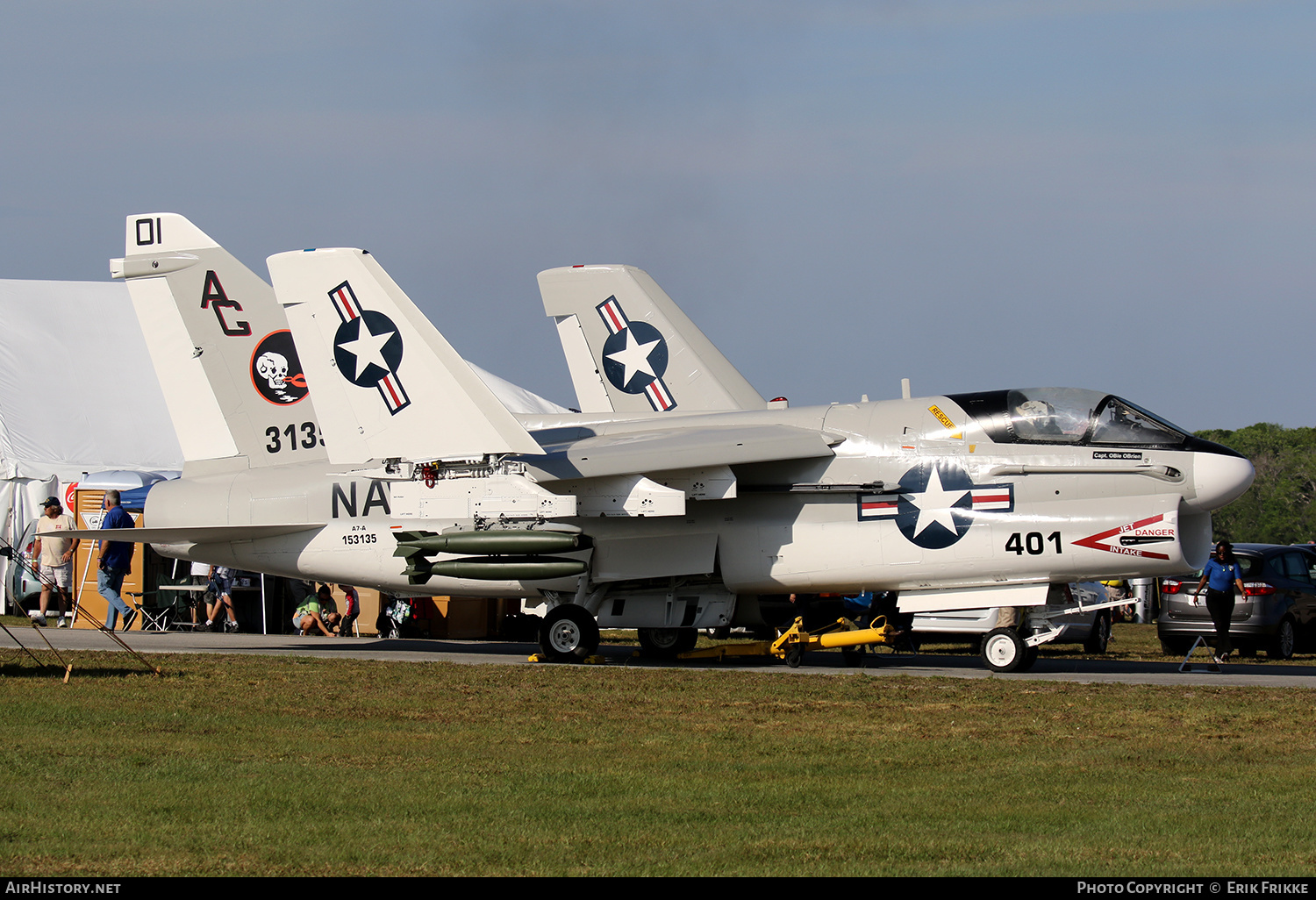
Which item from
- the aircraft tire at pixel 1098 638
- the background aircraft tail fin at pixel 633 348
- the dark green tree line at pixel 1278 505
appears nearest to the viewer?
the background aircraft tail fin at pixel 633 348

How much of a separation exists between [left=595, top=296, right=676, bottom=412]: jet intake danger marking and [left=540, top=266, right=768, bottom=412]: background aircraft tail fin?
0.01 meters

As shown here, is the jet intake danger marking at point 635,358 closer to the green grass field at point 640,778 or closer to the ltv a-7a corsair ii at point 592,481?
the ltv a-7a corsair ii at point 592,481

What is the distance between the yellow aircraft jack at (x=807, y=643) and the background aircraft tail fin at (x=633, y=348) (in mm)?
4887

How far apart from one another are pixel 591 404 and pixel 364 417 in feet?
19.3

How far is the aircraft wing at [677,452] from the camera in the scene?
1472 centimetres

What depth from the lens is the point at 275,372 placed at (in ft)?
58.5

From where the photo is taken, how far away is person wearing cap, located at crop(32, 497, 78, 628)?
21.0 m

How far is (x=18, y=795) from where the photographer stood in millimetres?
6922

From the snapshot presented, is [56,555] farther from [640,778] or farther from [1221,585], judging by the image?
[1221,585]

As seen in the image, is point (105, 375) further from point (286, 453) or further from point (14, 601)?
point (286, 453)

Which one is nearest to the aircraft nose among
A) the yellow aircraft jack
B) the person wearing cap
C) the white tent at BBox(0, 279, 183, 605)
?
the yellow aircraft jack

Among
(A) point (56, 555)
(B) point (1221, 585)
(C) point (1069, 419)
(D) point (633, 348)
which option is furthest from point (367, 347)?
(B) point (1221, 585)

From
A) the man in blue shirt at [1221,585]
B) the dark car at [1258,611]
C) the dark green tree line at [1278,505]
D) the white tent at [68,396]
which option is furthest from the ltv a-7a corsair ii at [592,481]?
the dark green tree line at [1278,505]
